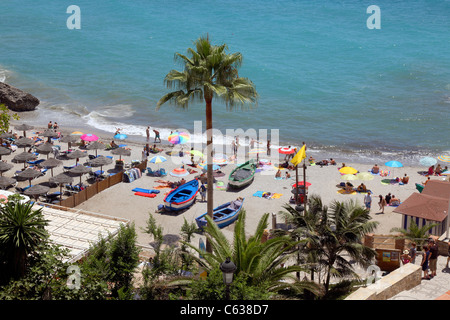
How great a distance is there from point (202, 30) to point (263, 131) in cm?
4976

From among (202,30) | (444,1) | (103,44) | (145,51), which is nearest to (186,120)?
(145,51)

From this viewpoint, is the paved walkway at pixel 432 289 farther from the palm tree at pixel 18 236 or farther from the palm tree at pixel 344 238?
the palm tree at pixel 18 236

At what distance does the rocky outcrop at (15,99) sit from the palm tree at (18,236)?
40.0 meters

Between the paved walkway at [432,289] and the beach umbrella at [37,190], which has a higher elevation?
the beach umbrella at [37,190]

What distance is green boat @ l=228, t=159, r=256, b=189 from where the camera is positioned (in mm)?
33281

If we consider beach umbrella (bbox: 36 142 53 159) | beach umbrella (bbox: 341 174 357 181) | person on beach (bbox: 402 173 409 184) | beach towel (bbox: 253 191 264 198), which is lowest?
beach towel (bbox: 253 191 264 198)

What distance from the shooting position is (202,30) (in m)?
97.0

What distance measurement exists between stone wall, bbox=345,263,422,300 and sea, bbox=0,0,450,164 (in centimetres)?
2386

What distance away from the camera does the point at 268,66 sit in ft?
250

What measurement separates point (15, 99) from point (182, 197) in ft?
94.7

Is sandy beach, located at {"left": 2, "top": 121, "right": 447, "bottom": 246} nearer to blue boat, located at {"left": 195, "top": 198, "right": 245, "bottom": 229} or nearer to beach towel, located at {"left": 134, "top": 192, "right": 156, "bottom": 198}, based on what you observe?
beach towel, located at {"left": 134, "top": 192, "right": 156, "bottom": 198}

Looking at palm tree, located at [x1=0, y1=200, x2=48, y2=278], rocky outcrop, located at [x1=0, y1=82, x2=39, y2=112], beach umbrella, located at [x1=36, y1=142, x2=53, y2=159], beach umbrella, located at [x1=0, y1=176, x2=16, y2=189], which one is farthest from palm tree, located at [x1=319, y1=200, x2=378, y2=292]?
rocky outcrop, located at [x1=0, y1=82, x2=39, y2=112]

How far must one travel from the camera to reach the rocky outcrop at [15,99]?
50500 millimetres

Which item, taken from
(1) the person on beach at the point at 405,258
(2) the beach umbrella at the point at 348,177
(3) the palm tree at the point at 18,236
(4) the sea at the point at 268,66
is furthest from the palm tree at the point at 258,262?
(4) the sea at the point at 268,66
